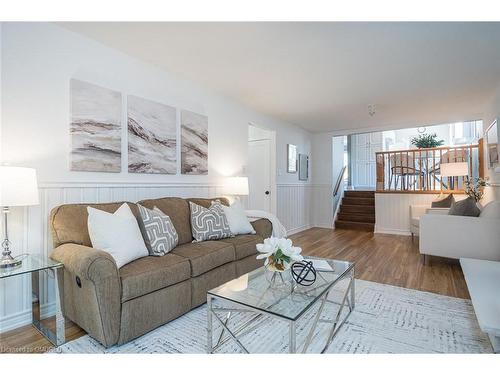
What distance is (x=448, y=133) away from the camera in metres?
7.95

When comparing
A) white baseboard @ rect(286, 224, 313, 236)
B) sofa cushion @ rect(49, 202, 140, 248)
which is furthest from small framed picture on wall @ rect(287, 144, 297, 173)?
sofa cushion @ rect(49, 202, 140, 248)

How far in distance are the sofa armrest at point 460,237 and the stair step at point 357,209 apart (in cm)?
331

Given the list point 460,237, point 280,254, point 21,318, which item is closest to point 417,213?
point 460,237

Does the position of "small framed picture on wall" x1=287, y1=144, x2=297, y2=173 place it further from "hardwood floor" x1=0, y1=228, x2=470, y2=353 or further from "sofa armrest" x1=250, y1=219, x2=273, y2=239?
"sofa armrest" x1=250, y1=219, x2=273, y2=239

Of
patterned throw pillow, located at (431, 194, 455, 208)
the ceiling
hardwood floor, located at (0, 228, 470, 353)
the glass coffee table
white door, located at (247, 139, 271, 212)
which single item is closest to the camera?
the glass coffee table

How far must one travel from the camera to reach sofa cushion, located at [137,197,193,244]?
2.49 metres

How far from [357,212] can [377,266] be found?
348cm

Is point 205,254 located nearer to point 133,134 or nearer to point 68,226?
point 68,226

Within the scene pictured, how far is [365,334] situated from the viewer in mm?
1741

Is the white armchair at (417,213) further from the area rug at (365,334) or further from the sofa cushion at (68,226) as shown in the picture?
the sofa cushion at (68,226)

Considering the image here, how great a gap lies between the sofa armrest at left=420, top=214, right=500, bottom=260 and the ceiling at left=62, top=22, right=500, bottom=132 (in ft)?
5.53
